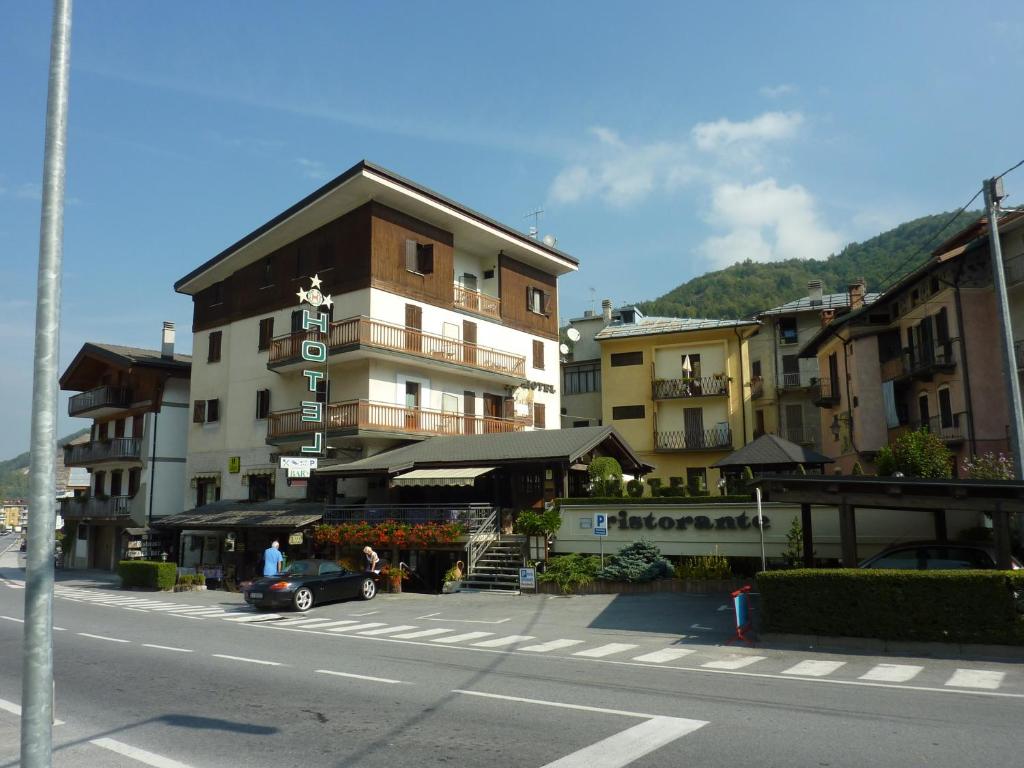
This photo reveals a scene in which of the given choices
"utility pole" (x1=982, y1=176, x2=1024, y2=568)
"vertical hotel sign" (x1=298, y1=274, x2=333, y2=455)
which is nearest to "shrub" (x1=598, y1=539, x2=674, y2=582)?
"utility pole" (x1=982, y1=176, x2=1024, y2=568)

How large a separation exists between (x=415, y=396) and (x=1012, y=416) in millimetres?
22445

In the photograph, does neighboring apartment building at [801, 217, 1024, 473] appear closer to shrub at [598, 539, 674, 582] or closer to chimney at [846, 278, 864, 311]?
chimney at [846, 278, 864, 311]

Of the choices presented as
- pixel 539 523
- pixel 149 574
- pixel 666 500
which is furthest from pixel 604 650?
pixel 149 574

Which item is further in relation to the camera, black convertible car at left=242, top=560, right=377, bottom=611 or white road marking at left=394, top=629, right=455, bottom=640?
black convertible car at left=242, top=560, right=377, bottom=611

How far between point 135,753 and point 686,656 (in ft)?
29.3

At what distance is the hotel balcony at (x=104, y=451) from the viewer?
139 ft

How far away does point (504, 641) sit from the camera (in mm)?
15547

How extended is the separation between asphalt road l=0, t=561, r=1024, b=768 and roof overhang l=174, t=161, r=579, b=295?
67.5 feet

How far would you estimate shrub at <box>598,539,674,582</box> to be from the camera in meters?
22.2

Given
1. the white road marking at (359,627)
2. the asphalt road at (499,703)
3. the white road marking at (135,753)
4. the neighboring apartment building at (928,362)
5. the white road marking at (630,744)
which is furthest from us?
the neighboring apartment building at (928,362)

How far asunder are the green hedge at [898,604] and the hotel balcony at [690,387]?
29523 mm

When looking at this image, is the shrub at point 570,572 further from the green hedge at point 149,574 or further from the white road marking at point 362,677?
the green hedge at point 149,574

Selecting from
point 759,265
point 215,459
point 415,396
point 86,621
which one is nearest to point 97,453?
point 215,459

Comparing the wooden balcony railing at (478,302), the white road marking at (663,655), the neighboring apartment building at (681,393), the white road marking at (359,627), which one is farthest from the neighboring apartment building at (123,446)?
the white road marking at (663,655)
